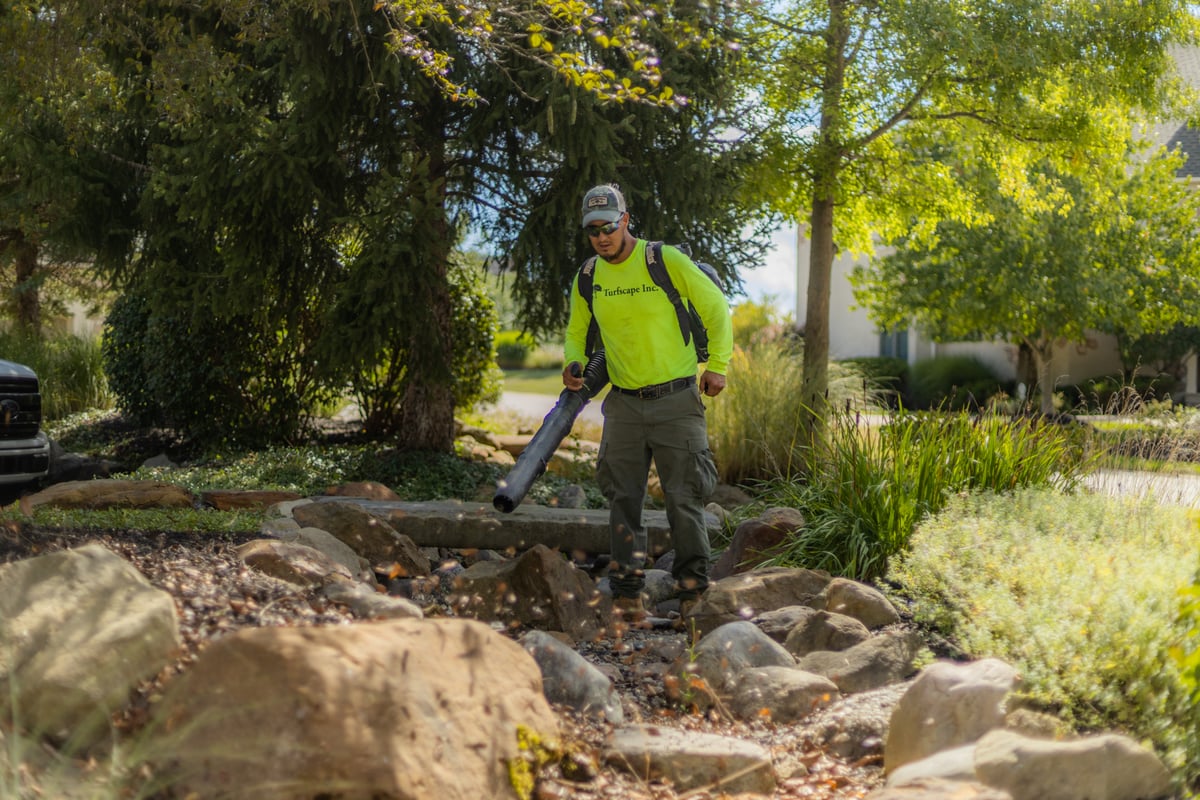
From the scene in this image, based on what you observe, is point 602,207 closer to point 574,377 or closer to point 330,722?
point 574,377

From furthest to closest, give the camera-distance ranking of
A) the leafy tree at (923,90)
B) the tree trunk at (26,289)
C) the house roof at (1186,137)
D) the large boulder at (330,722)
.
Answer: the house roof at (1186,137) → the tree trunk at (26,289) → the leafy tree at (923,90) → the large boulder at (330,722)

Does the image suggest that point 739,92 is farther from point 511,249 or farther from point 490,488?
point 490,488

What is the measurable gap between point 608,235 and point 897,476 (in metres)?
2.38

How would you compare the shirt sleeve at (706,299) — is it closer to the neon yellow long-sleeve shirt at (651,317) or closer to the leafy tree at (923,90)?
the neon yellow long-sleeve shirt at (651,317)

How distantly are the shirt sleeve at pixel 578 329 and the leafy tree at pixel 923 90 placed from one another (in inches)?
153

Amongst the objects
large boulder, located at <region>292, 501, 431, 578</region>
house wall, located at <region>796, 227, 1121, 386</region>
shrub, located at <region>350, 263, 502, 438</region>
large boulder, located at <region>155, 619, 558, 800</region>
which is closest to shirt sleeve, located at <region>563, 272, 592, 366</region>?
large boulder, located at <region>292, 501, 431, 578</region>

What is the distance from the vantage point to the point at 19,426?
26.9 ft

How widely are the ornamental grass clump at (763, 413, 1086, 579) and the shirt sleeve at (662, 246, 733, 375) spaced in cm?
149

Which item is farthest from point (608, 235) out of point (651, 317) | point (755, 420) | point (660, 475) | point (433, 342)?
point (755, 420)

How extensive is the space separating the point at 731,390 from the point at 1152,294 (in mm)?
13105

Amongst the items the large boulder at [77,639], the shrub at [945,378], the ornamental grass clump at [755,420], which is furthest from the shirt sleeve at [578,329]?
the shrub at [945,378]

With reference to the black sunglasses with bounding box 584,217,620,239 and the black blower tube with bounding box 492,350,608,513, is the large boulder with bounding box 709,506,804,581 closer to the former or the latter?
the black blower tube with bounding box 492,350,608,513

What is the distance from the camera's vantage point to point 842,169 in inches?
451

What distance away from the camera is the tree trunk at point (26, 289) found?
15.9 m
